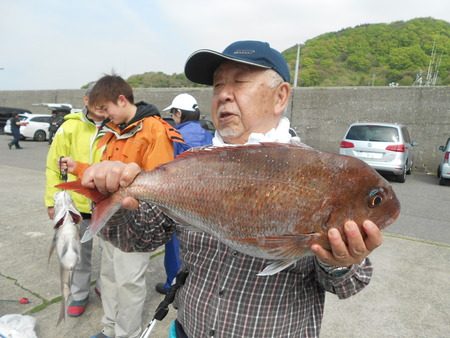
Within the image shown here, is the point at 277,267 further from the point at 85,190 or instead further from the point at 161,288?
the point at 161,288

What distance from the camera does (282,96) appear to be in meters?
1.58

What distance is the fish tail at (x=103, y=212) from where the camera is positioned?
4.14ft

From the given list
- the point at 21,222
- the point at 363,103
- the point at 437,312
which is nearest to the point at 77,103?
the point at 363,103

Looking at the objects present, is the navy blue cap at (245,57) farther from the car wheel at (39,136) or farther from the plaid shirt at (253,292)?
the car wheel at (39,136)

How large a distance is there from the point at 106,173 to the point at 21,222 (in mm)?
5333

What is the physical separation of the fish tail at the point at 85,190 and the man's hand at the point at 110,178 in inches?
0.7

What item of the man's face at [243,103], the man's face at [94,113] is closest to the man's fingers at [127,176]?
the man's face at [243,103]

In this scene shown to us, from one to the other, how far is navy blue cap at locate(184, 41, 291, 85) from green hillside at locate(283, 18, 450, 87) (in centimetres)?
5261

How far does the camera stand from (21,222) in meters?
5.62

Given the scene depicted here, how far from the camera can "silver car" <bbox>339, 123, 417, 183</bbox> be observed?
33.4 ft

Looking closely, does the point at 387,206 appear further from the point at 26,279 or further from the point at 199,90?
the point at 199,90

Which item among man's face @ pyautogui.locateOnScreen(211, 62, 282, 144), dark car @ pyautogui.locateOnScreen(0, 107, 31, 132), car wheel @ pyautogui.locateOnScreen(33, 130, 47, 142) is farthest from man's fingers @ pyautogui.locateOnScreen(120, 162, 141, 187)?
dark car @ pyautogui.locateOnScreen(0, 107, 31, 132)

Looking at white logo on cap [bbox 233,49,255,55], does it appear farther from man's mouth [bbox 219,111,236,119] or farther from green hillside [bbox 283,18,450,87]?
green hillside [bbox 283,18,450,87]

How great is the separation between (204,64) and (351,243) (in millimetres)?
1035
